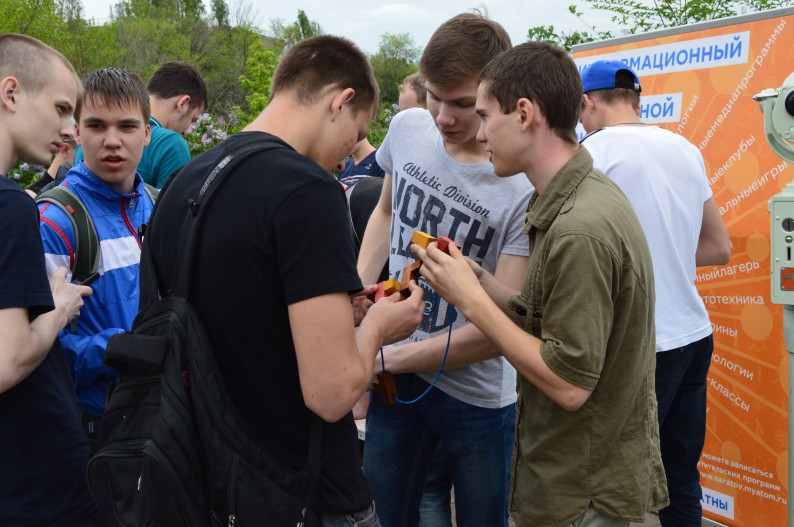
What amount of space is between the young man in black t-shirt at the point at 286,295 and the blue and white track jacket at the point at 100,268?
83 cm

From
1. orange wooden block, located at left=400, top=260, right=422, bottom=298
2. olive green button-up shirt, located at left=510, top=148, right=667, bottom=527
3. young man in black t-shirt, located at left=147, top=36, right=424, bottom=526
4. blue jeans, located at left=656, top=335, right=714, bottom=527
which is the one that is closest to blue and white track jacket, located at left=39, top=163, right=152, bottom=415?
young man in black t-shirt, located at left=147, top=36, right=424, bottom=526

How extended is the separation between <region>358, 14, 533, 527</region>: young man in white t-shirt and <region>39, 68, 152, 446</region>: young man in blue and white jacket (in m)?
1.00

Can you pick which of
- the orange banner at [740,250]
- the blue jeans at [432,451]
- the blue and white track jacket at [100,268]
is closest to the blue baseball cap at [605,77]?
the orange banner at [740,250]

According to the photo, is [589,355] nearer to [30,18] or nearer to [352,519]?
[352,519]

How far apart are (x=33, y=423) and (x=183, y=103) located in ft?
12.5

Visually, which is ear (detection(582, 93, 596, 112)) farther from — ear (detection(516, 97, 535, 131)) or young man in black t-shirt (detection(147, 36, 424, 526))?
young man in black t-shirt (detection(147, 36, 424, 526))

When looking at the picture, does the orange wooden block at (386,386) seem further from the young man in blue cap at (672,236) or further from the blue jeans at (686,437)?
the blue jeans at (686,437)

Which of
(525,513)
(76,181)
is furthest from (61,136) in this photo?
(525,513)

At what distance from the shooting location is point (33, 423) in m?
2.05

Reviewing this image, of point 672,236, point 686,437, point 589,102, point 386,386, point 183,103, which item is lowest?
point 686,437

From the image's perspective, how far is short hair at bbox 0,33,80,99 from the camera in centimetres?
215

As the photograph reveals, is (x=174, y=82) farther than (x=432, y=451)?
Yes

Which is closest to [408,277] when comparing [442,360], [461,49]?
[442,360]

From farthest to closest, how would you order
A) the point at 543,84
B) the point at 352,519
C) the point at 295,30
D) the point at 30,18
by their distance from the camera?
the point at 295,30, the point at 30,18, the point at 543,84, the point at 352,519
